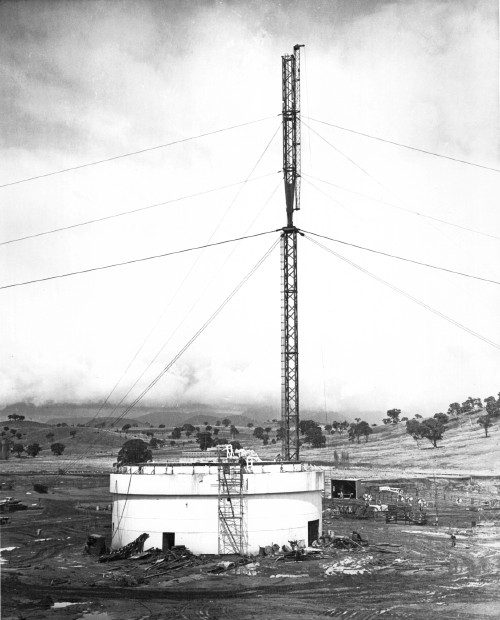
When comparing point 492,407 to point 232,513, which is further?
point 492,407

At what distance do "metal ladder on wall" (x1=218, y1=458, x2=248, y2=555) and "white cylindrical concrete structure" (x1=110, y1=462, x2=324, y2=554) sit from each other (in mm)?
203

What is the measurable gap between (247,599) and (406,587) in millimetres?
7234

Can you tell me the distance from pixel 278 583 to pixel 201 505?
7.85 m

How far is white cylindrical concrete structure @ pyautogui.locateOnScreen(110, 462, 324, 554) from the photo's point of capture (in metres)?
36.6

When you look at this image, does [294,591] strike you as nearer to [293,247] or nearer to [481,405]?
[293,247]

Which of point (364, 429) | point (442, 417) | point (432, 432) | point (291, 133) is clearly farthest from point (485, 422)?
point (291, 133)

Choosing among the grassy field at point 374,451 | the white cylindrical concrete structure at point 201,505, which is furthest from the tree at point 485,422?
the white cylindrical concrete structure at point 201,505

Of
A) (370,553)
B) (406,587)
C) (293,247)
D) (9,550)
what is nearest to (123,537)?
(9,550)

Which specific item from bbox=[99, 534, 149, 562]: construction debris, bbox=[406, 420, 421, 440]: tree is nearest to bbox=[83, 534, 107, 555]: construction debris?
bbox=[99, 534, 149, 562]: construction debris

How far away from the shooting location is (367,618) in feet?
80.3

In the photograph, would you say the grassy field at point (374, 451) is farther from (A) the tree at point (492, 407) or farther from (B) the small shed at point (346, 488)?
(B) the small shed at point (346, 488)

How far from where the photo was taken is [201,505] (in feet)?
120

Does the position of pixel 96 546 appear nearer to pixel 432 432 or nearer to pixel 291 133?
pixel 291 133

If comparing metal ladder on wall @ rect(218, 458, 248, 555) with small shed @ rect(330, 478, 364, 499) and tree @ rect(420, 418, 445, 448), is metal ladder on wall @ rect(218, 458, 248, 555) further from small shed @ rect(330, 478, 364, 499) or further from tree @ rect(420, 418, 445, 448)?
→ tree @ rect(420, 418, 445, 448)
